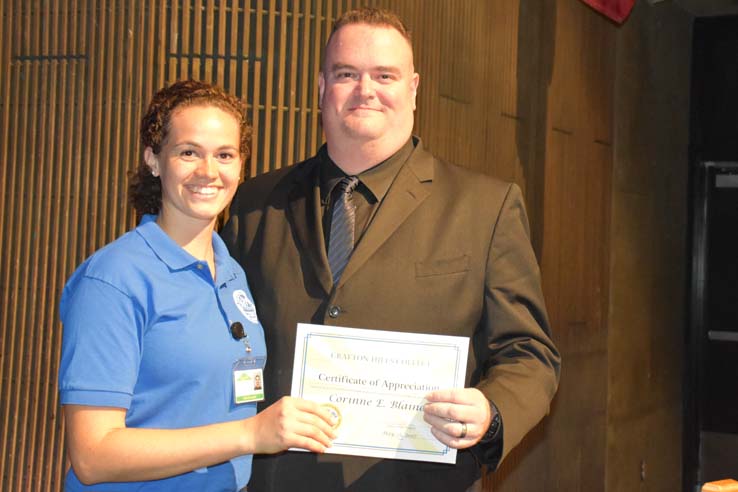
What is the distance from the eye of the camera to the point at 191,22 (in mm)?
4496

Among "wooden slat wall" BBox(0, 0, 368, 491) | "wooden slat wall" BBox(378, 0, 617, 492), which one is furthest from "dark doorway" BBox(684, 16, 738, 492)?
"wooden slat wall" BBox(0, 0, 368, 491)

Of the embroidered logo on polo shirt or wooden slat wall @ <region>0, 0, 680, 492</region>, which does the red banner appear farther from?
the embroidered logo on polo shirt

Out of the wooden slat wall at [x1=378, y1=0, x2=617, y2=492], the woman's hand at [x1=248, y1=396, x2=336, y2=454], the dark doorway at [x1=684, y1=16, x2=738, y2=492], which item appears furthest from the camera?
the dark doorway at [x1=684, y1=16, x2=738, y2=492]

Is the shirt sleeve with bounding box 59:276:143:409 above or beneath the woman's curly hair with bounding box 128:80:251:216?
beneath

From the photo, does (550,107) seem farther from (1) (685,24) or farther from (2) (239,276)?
(2) (239,276)

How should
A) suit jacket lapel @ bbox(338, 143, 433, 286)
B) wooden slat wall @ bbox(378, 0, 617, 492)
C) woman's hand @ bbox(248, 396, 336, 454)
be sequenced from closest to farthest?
woman's hand @ bbox(248, 396, 336, 454), suit jacket lapel @ bbox(338, 143, 433, 286), wooden slat wall @ bbox(378, 0, 617, 492)

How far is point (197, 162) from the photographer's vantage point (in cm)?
188

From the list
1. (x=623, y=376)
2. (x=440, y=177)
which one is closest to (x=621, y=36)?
(x=623, y=376)

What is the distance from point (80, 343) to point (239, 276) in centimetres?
46

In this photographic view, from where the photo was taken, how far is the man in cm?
201

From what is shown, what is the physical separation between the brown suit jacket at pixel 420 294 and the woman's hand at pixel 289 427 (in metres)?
0.33

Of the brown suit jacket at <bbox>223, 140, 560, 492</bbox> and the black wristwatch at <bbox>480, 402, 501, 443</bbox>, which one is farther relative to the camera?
the brown suit jacket at <bbox>223, 140, 560, 492</bbox>

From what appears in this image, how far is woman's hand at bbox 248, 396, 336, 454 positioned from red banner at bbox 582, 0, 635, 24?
4789mm

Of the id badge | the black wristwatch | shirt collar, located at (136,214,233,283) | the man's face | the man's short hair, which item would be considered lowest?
the black wristwatch
